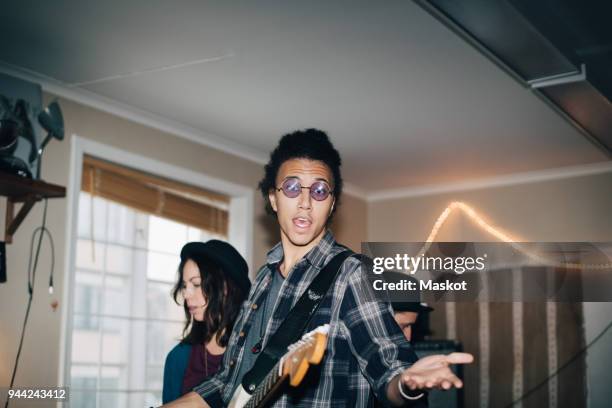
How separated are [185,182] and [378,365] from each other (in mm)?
3366

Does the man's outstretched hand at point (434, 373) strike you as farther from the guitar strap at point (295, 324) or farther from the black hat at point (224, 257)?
the black hat at point (224, 257)

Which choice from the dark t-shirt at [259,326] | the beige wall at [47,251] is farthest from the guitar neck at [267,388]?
the beige wall at [47,251]

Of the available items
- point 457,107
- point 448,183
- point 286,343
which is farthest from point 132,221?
point 286,343

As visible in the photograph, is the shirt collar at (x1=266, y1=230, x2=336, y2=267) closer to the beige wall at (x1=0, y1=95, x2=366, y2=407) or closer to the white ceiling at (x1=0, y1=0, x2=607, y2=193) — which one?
the white ceiling at (x1=0, y1=0, x2=607, y2=193)

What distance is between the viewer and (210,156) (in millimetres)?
4969

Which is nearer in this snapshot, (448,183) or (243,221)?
(243,221)

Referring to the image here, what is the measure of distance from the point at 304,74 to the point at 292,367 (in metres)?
2.49

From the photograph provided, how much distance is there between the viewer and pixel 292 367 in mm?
1519

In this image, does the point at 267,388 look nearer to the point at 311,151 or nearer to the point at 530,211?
the point at 311,151

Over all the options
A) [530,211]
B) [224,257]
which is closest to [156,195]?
[224,257]

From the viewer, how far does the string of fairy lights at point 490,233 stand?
5.34 m

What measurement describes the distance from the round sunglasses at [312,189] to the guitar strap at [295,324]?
0.16 metres

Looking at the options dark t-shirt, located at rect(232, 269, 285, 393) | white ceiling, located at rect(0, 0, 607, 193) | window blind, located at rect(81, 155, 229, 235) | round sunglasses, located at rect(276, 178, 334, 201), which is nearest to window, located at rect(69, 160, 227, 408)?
window blind, located at rect(81, 155, 229, 235)

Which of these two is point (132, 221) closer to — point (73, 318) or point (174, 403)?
point (73, 318)
